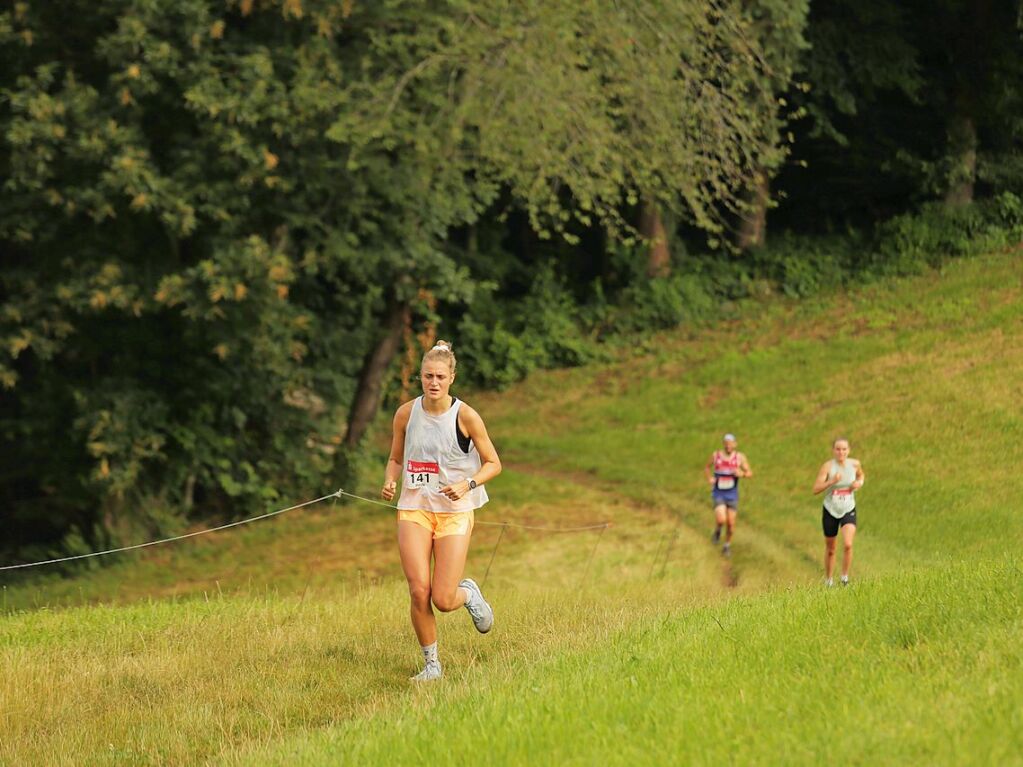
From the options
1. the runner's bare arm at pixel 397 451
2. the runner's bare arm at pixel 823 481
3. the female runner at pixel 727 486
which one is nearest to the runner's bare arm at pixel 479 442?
the runner's bare arm at pixel 397 451

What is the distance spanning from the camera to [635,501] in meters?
26.1

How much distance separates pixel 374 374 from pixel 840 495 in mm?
12818

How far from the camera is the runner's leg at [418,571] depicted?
930cm

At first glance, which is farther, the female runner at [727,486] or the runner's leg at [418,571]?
the female runner at [727,486]

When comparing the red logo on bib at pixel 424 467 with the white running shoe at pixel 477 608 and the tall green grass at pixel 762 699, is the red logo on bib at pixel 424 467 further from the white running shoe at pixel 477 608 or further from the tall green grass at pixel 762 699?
the tall green grass at pixel 762 699

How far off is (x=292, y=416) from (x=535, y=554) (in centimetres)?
563

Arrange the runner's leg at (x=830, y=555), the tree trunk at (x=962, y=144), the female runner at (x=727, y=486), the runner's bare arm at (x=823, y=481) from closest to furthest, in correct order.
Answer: the runner's bare arm at (x=823, y=481) < the runner's leg at (x=830, y=555) < the female runner at (x=727, y=486) < the tree trunk at (x=962, y=144)

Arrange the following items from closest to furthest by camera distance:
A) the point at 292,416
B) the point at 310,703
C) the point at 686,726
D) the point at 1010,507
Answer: the point at 686,726 → the point at 310,703 → the point at 1010,507 → the point at 292,416

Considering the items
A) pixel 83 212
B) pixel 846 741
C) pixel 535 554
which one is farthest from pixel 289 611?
pixel 83 212

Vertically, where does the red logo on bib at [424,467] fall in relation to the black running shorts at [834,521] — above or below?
above

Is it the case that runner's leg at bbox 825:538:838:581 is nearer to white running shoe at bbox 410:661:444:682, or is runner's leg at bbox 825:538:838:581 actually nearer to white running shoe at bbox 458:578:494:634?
white running shoe at bbox 458:578:494:634

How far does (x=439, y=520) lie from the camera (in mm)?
9477

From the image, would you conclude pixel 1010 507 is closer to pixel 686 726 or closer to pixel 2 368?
pixel 2 368

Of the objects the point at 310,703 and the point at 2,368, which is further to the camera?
the point at 2,368
